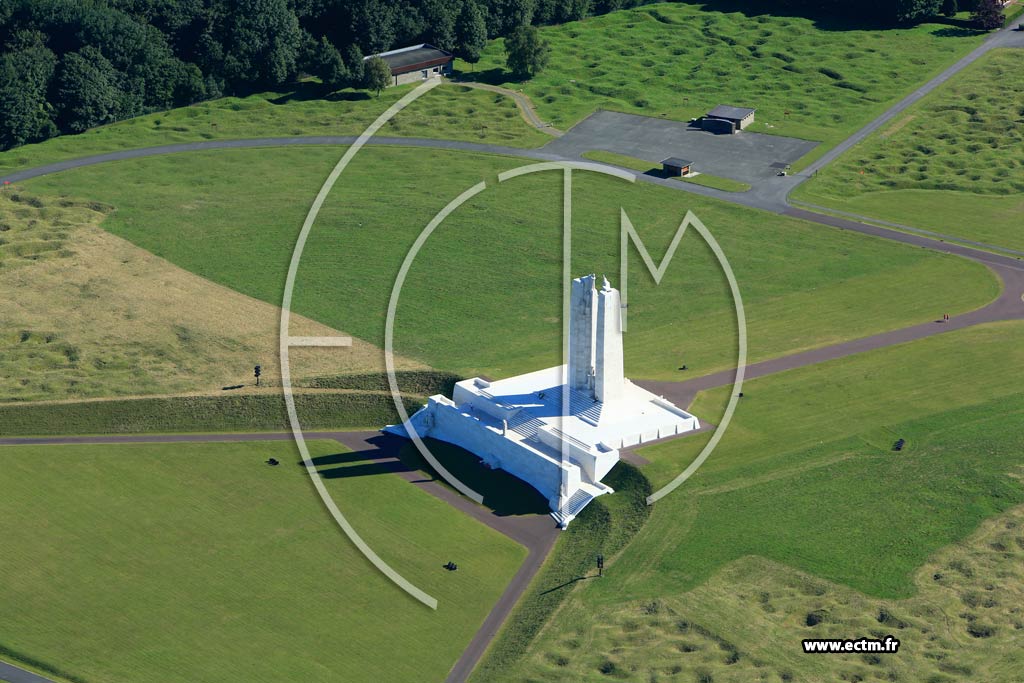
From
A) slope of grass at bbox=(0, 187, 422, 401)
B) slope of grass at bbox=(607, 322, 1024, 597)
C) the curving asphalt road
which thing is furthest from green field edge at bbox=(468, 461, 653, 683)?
slope of grass at bbox=(0, 187, 422, 401)

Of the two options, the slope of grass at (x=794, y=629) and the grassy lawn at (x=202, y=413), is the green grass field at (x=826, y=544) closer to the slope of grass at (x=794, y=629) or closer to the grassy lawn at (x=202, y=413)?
the slope of grass at (x=794, y=629)

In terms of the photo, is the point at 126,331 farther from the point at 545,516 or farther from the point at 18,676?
the point at 545,516

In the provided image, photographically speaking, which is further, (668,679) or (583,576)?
(583,576)

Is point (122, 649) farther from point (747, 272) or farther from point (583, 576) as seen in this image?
point (747, 272)

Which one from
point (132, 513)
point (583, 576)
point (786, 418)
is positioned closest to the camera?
point (583, 576)

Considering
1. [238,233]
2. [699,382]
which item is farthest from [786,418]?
[238,233]

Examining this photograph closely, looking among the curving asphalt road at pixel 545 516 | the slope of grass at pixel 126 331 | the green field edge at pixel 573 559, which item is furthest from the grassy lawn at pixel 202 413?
the green field edge at pixel 573 559
